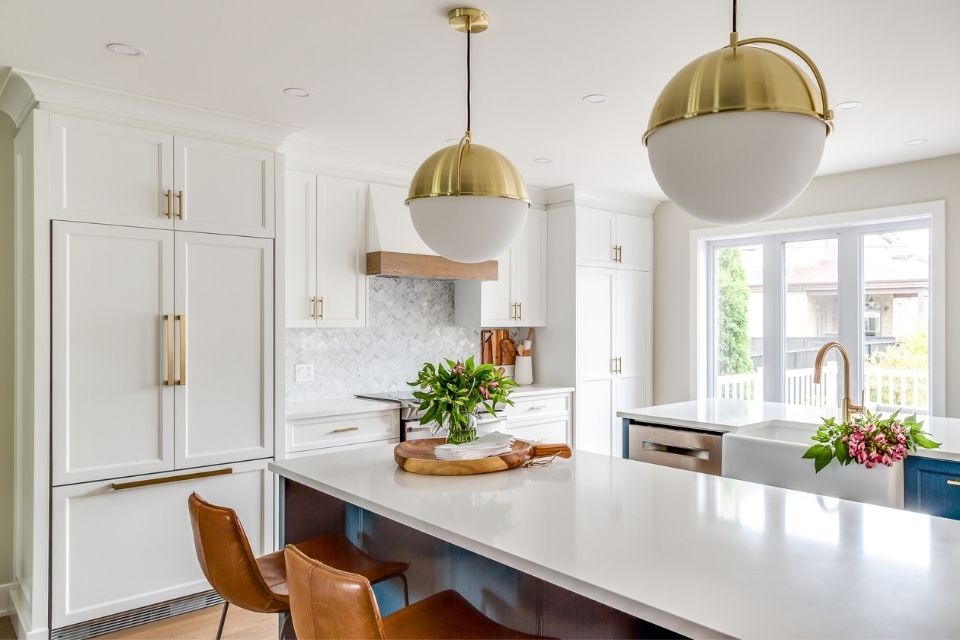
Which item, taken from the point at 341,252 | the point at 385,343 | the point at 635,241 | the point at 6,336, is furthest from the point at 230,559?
the point at 635,241

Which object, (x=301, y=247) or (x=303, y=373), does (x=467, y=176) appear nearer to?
(x=301, y=247)

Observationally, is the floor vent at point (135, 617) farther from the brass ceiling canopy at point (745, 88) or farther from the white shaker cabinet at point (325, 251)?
the brass ceiling canopy at point (745, 88)

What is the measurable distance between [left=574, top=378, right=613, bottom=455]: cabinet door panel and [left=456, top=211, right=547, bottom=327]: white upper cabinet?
23.8 inches

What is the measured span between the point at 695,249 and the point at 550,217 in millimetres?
1167

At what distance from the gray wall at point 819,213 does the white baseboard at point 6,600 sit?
4367 millimetres

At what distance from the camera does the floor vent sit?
2824mm

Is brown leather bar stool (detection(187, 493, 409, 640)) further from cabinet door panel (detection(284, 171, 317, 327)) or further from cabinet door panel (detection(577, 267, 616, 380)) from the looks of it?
cabinet door panel (detection(577, 267, 616, 380))

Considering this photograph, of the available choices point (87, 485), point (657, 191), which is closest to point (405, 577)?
point (87, 485)

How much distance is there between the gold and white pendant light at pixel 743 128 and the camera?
46.0 inches

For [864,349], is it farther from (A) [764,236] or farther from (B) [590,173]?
(B) [590,173]

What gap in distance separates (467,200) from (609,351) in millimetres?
3478

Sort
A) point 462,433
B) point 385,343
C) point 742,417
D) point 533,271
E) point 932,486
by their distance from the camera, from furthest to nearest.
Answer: point 533,271 → point 385,343 → point 742,417 → point 932,486 → point 462,433

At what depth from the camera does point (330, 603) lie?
129cm

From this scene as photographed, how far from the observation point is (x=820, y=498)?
1790mm
